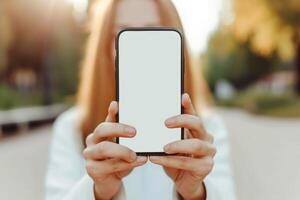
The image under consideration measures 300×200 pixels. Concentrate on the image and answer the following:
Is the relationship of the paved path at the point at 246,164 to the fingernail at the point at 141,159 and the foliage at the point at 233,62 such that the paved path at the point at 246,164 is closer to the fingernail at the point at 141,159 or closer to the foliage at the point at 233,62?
the fingernail at the point at 141,159

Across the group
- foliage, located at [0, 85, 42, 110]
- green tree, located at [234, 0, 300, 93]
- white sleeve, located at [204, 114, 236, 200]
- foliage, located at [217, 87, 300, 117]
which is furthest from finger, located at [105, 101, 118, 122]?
green tree, located at [234, 0, 300, 93]

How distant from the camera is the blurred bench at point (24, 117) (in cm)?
685

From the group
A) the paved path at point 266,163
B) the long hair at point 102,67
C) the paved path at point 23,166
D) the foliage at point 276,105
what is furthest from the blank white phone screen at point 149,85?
the foliage at point 276,105

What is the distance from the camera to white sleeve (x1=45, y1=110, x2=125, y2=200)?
2.62 feet

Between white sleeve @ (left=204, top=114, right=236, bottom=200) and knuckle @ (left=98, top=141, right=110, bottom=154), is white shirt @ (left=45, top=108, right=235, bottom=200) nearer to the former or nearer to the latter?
white sleeve @ (left=204, top=114, right=236, bottom=200)

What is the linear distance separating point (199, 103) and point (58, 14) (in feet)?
31.5

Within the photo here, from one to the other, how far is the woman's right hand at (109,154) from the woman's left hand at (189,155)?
0.03 meters

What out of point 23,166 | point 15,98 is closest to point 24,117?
point 15,98

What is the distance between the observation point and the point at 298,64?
10.9m

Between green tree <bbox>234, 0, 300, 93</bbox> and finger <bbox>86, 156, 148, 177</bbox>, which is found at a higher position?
finger <bbox>86, 156, 148, 177</bbox>

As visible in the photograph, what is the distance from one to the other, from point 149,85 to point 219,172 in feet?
0.53

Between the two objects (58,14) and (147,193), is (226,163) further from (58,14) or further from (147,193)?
(58,14)

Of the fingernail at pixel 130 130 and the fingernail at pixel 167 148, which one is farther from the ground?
the fingernail at pixel 130 130

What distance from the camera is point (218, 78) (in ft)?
48.0
